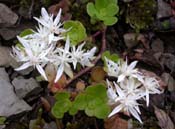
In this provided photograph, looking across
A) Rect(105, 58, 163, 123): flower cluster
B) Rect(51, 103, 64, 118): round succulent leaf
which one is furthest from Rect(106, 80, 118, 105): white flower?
Rect(51, 103, 64, 118): round succulent leaf

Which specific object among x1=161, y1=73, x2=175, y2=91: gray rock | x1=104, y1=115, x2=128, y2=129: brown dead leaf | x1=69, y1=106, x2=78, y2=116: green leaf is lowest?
x1=161, y1=73, x2=175, y2=91: gray rock

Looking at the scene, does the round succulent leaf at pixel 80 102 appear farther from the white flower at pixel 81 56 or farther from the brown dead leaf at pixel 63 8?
the brown dead leaf at pixel 63 8

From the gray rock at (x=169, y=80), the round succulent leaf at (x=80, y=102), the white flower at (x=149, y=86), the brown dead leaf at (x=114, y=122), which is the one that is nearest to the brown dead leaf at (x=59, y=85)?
the round succulent leaf at (x=80, y=102)

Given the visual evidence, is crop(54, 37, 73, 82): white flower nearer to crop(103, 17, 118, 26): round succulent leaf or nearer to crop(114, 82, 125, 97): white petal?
crop(114, 82, 125, 97): white petal

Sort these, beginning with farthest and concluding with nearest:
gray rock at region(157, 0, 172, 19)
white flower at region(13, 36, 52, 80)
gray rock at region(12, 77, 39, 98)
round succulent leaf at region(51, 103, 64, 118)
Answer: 1. gray rock at region(157, 0, 172, 19)
2. gray rock at region(12, 77, 39, 98)
3. round succulent leaf at region(51, 103, 64, 118)
4. white flower at region(13, 36, 52, 80)

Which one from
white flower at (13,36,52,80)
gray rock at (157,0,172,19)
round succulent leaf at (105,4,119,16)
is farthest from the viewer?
gray rock at (157,0,172,19)

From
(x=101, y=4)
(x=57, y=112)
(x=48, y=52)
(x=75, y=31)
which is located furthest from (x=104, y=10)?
(x=57, y=112)
